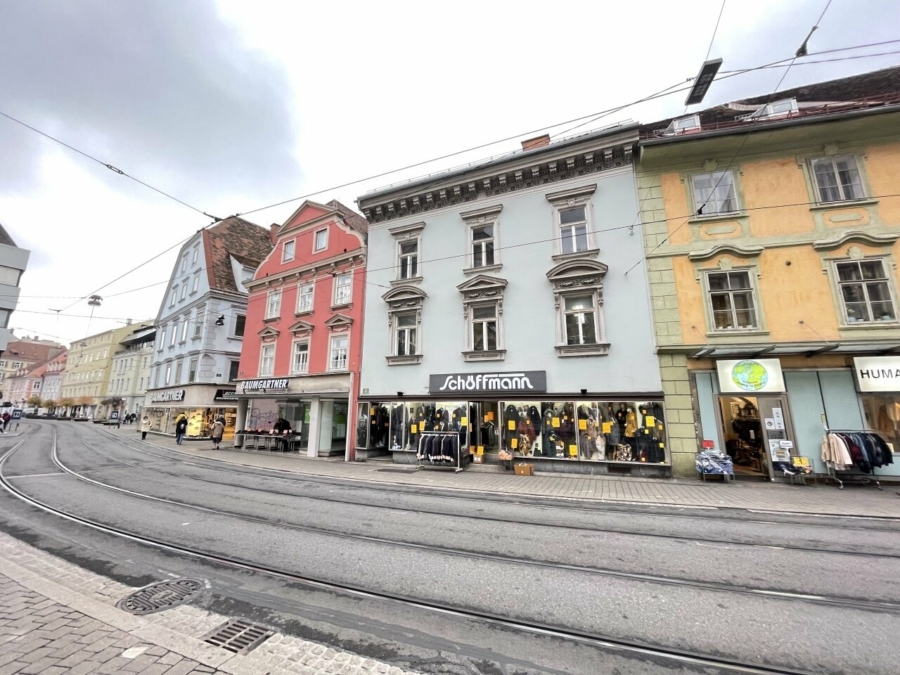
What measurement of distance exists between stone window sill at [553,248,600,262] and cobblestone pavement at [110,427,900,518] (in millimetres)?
7882

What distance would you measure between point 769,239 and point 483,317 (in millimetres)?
10066

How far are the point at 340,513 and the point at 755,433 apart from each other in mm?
13008

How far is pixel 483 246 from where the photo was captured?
53.6ft

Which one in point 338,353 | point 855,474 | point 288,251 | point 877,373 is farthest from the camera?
point 288,251

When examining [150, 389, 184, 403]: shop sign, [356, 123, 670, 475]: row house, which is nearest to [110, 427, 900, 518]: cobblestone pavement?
[356, 123, 670, 475]: row house

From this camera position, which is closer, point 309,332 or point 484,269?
point 484,269

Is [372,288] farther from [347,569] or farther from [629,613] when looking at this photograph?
[629,613]

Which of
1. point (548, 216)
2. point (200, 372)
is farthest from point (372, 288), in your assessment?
point (200, 372)

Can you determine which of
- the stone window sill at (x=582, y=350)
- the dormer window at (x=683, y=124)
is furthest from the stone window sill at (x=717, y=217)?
the stone window sill at (x=582, y=350)

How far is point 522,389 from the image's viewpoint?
14.1 metres

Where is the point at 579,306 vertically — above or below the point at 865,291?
above

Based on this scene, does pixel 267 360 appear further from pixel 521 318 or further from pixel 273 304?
pixel 521 318

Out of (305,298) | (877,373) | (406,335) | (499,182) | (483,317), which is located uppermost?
(499,182)

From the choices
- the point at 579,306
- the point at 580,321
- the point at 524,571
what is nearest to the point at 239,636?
the point at 524,571
